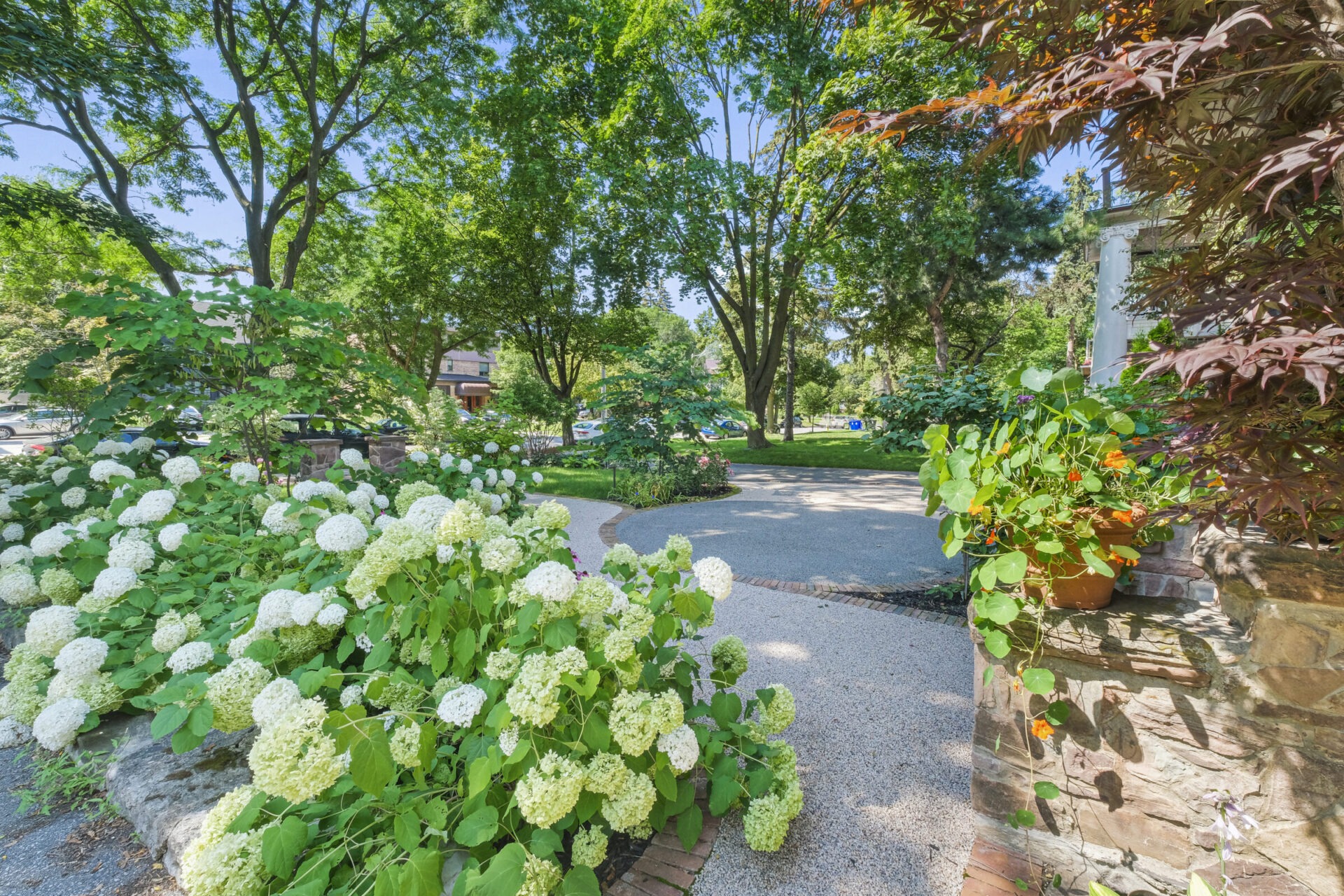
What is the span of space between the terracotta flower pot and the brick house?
26912 millimetres

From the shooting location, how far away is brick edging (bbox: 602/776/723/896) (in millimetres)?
1436

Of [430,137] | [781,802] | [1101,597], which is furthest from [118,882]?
[430,137]

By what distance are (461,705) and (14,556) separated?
8.90 feet

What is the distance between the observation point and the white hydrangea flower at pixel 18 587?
2.17 meters

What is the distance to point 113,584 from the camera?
1866 mm

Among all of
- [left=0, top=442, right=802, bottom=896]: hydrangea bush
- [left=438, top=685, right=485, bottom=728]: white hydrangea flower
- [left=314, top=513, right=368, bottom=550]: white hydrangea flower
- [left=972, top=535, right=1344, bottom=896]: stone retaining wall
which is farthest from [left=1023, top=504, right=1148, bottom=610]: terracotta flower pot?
[left=314, top=513, right=368, bottom=550]: white hydrangea flower

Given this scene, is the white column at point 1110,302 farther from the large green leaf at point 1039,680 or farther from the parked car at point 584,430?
the parked car at point 584,430

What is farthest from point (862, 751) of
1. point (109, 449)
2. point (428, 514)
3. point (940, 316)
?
point (940, 316)

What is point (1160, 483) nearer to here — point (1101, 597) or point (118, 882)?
point (1101, 597)

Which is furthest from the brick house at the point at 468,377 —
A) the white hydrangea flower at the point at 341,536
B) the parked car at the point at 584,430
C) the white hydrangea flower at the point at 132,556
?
the white hydrangea flower at the point at 341,536

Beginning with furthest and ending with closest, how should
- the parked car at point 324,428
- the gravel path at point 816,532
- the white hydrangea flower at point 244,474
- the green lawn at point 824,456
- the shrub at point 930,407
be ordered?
the green lawn at point 824,456
the gravel path at point 816,532
the shrub at point 930,407
the parked car at point 324,428
the white hydrangea flower at point 244,474

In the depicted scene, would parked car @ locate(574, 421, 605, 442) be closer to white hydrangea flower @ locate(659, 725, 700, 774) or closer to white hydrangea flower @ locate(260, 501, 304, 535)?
white hydrangea flower @ locate(260, 501, 304, 535)

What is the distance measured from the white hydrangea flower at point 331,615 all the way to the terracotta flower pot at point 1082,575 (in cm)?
206

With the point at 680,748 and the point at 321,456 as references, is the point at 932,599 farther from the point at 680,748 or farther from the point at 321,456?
the point at 321,456
